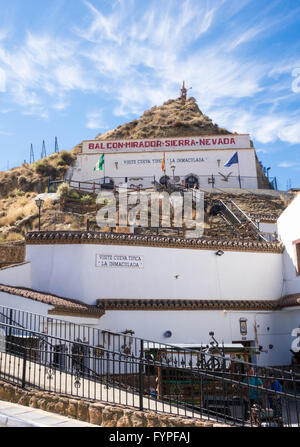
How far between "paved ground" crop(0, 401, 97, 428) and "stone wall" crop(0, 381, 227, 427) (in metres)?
0.19

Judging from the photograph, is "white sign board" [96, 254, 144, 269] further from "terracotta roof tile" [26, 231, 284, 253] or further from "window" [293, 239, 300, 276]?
"window" [293, 239, 300, 276]

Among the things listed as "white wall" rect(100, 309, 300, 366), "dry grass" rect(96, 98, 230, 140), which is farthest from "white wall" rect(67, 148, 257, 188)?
"white wall" rect(100, 309, 300, 366)

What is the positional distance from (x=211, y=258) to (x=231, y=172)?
20.7 meters

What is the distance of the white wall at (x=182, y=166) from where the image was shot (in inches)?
1539

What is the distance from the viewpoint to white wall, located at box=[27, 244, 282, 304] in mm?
18156

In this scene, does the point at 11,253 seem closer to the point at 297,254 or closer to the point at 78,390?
the point at 297,254

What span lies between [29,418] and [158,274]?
36.6ft

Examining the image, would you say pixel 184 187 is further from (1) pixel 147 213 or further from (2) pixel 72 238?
(2) pixel 72 238

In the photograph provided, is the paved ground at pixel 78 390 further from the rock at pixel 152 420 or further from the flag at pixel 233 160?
the flag at pixel 233 160

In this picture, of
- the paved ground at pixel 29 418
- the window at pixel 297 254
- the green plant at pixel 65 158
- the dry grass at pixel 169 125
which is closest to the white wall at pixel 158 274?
the window at pixel 297 254

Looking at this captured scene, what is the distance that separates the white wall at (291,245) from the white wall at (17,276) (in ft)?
37.2

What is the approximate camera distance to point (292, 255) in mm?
20500

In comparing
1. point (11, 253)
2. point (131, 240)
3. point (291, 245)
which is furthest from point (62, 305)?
point (291, 245)

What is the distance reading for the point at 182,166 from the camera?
39.7 meters
